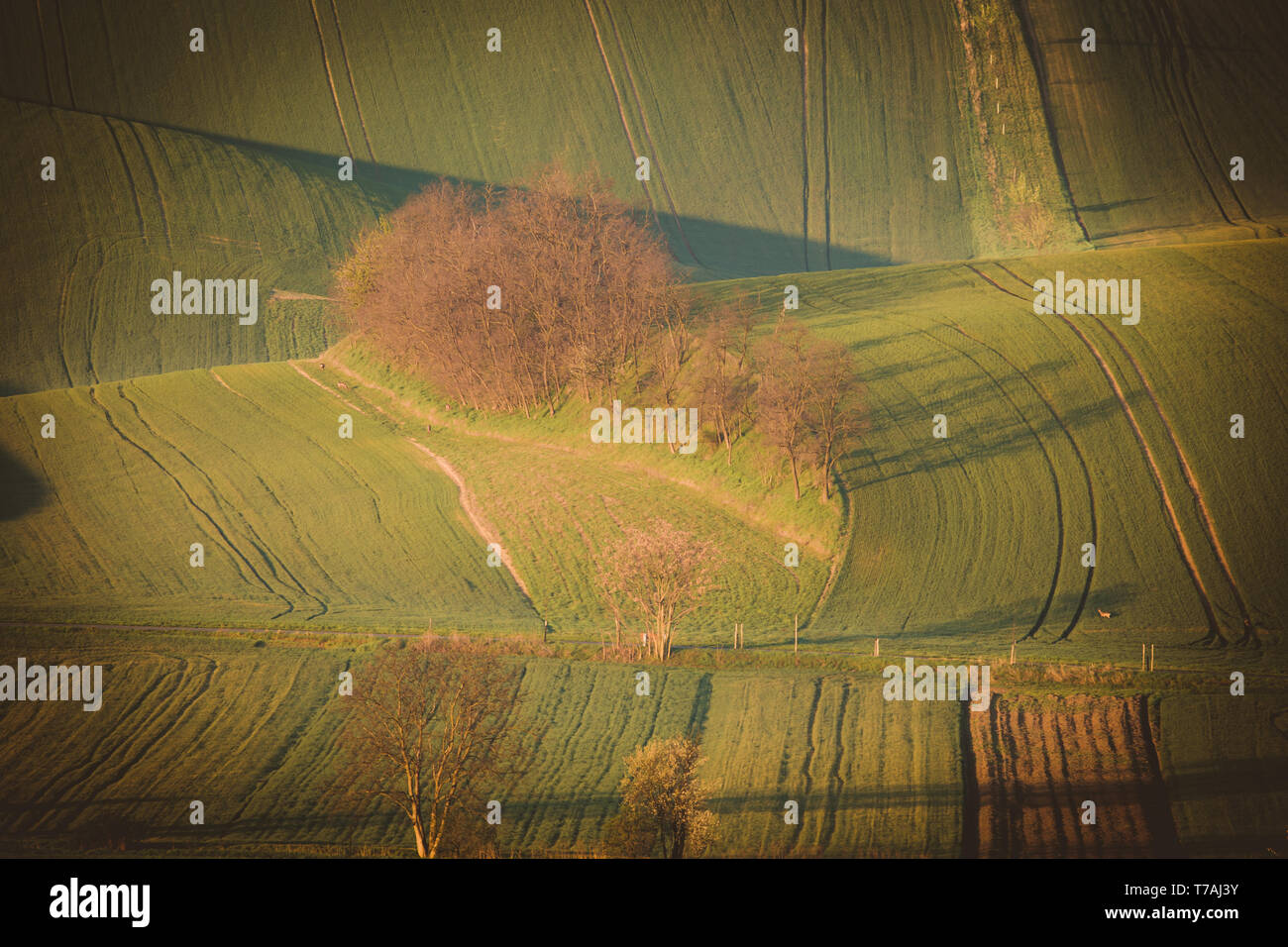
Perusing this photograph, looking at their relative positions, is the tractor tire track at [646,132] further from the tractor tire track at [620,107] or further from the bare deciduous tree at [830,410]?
the bare deciduous tree at [830,410]

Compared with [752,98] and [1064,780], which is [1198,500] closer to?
[1064,780]

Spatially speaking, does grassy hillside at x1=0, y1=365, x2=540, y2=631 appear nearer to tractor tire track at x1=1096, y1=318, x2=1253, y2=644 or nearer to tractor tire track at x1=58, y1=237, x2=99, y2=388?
tractor tire track at x1=58, y1=237, x2=99, y2=388


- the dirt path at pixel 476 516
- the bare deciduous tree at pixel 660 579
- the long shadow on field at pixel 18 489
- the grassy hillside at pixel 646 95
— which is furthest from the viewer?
the grassy hillside at pixel 646 95

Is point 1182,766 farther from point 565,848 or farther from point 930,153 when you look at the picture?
point 930,153

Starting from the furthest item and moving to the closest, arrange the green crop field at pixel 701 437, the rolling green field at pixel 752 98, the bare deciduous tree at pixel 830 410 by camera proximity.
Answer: the rolling green field at pixel 752 98 → the bare deciduous tree at pixel 830 410 → the green crop field at pixel 701 437

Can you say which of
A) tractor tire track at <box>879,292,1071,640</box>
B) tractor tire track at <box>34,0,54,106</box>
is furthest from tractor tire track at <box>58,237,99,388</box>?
tractor tire track at <box>879,292,1071,640</box>

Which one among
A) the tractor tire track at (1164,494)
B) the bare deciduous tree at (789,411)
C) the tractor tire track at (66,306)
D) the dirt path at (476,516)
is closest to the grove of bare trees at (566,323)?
the bare deciduous tree at (789,411)

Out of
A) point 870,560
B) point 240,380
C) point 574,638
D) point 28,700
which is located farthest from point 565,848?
point 240,380
